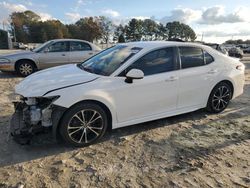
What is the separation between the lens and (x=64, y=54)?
10.5 meters

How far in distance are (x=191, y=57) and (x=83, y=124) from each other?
2502 mm

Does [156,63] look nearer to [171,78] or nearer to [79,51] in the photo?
[171,78]

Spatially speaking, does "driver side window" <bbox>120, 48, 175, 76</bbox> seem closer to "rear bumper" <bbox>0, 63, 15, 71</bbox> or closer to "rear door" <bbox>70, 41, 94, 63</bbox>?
"rear door" <bbox>70, 41, 94, 63</bbox>

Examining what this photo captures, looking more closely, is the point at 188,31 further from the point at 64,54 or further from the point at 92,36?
the point at 64,54

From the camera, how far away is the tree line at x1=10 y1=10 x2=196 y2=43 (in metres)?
79.4

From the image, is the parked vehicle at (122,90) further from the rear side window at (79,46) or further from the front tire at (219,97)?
the rear side window at (79,46)

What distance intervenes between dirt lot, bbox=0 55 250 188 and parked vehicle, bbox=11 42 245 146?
0.29 meters

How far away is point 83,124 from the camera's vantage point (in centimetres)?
409

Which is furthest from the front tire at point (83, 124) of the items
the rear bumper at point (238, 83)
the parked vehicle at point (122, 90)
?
the rear bumper at point (238, 83)

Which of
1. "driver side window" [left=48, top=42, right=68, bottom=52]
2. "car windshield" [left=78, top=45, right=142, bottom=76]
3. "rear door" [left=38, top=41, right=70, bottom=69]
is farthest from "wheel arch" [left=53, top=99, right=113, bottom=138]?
"driver side window" [left=48, top=42, right=68, bottom=52]

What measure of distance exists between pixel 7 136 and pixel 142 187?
2.55 meters

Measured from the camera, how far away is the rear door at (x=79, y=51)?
1059 cm

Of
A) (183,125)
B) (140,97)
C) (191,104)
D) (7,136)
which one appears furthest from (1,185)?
(191,104)

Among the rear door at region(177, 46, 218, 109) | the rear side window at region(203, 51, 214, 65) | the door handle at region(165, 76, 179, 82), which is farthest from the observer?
the rear side window at region(203, 51, 214, 65)
